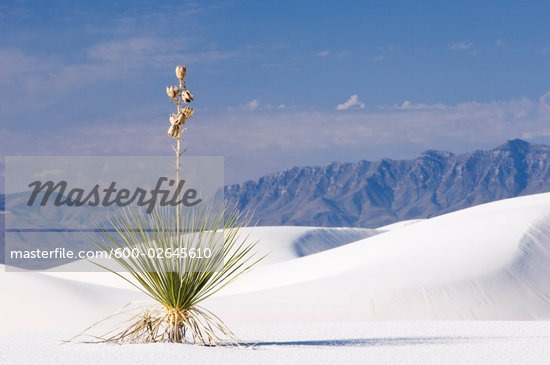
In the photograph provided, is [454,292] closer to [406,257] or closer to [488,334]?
[406,257]

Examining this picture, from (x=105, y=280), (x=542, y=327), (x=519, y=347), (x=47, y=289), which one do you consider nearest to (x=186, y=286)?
(x=519, y=347)

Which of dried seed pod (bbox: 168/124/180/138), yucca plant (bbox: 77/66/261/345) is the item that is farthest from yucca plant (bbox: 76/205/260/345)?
dried seed pod (bbox: 168/124/180/138)

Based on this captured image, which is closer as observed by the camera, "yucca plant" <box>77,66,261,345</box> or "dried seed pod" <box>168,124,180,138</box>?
"yucca plant" <box>77,66,261,345</box>

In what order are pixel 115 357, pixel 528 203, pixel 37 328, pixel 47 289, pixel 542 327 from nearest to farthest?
pixel 115 357 < pixel 542 327 < pixel 37 328 < pixel 47 289 < pixel 528 203

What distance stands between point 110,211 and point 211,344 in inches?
83.6

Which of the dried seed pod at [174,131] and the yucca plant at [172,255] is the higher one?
the dried seed pod at [174,131]

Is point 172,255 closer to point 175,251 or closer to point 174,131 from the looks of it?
point 175,251

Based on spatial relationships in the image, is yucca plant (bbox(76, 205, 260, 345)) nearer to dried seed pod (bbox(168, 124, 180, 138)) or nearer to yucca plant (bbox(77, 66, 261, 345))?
yucca plant (bbox(77, 66, 261, 345))

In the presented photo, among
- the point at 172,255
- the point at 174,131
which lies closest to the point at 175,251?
the point at 172,255

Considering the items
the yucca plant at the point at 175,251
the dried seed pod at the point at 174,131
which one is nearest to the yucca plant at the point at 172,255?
the yucca plant at the point at 175,251

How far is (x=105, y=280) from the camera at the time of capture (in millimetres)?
32562

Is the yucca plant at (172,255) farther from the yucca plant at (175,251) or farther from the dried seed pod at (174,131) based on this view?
the dried seed pod at (174,131)

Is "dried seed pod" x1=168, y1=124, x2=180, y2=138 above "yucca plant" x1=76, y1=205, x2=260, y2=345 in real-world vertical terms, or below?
above

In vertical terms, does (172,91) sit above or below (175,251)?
above
